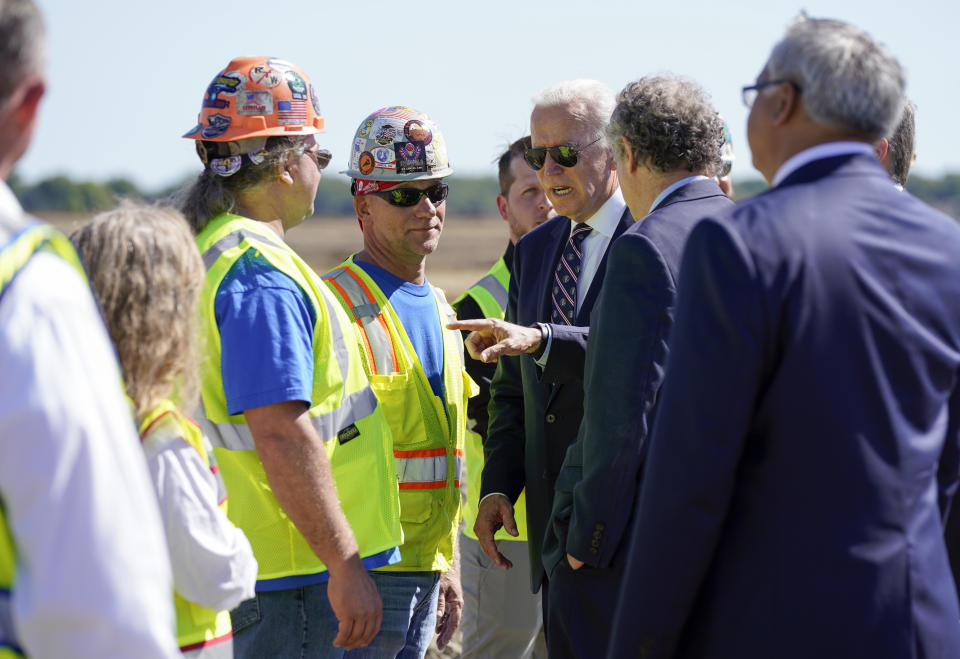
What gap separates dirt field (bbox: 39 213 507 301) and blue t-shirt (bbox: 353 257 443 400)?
21127 mm

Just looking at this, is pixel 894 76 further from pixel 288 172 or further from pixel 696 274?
pixel 288 172

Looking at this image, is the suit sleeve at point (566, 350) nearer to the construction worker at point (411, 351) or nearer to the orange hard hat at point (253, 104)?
the construction worker at point (411, 351)

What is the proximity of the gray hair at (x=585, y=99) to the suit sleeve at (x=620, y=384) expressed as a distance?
1.28 metres

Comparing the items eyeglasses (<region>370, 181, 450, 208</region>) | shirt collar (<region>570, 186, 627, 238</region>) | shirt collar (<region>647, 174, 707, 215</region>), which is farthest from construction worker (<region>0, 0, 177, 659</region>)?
shirt collar (<region>570, 186, 627, 238</region>)

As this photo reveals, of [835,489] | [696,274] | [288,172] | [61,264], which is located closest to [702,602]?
[835,489]

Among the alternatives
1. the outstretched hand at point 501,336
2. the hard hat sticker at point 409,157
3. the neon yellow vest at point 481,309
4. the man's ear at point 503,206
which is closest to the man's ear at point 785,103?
the outstretched hand at point 501,336

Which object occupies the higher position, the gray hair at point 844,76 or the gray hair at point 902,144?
the gray hair at point 844,76

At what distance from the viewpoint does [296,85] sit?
3.16 meters

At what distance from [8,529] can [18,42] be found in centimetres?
71

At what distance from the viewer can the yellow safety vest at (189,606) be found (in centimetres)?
212

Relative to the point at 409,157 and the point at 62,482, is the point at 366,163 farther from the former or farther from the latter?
the point at 62,482

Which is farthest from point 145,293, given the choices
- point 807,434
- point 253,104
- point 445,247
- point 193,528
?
point 445,247

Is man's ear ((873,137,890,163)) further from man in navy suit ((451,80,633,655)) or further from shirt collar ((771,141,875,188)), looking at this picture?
shirt collar ((771,141,875,188))

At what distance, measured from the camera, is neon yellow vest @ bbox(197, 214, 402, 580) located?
280 cm
